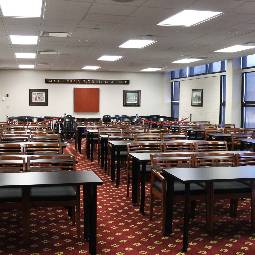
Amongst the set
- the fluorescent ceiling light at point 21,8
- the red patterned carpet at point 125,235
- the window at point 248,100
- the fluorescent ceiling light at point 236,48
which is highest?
the fluorescent ceiling light at point 236,48

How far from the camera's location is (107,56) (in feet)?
45.2

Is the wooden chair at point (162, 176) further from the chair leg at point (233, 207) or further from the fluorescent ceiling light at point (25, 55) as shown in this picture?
the fluorescent ceiling light at point (25, 55)

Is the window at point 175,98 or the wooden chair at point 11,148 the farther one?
the window at point 175,98

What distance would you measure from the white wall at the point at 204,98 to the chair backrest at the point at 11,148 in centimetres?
1012

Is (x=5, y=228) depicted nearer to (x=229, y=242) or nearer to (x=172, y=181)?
(x=172, y=181)

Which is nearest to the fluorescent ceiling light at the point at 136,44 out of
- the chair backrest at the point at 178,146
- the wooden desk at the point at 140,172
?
the chair backrest at the point at 178,146

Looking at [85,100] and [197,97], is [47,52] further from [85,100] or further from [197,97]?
[85,100]

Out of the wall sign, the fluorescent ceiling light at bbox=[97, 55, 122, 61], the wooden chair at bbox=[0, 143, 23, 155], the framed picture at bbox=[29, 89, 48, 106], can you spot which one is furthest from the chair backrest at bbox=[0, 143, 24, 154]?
the wall sign

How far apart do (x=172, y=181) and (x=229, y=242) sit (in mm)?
871

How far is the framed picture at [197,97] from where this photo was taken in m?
17.0

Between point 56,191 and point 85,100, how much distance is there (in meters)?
15.7

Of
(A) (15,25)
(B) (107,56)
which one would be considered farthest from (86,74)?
(A) (15,25)

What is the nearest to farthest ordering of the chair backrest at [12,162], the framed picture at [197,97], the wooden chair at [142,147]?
the chair backrest at [12,162], the wooden chair at [142,147], the framed picture at [197,97]

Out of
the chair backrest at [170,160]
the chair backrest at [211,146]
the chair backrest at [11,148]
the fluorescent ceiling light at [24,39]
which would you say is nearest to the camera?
the chair backrest at [170,160]
